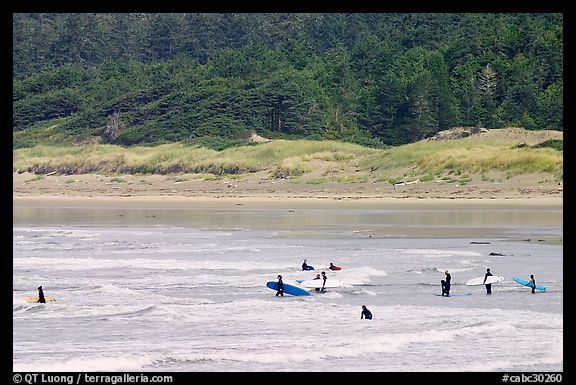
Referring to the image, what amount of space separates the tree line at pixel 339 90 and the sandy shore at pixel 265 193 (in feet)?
42.6

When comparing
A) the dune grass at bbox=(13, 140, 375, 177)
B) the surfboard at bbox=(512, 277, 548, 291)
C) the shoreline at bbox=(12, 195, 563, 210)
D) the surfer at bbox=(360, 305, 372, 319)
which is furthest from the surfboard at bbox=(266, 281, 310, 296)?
the dune grass at bbox=(13, 140, 375, 177)

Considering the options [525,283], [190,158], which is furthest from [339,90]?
[525,283]

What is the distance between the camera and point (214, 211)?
3425 cm

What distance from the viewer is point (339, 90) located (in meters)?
74.4

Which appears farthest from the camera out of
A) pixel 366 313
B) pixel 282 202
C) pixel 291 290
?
pixel 282 202

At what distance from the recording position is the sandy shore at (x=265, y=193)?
35562mm

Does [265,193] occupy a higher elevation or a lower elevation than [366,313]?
higher

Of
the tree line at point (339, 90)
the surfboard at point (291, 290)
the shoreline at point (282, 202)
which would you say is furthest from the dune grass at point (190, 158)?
the surfboard at point (291, 290)

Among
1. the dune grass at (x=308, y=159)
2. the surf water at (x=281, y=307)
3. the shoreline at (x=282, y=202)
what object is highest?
the dune grass at (x=308, y=159)

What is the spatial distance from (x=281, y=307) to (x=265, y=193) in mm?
26899

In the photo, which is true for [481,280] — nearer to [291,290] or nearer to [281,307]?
[291,290]

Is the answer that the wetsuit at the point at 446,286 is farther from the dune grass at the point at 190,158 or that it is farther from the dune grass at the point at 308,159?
the dune grass at the point at 190,158

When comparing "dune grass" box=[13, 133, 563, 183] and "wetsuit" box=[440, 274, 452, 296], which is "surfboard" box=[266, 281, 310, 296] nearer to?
"wetsuit" box=[440, 274, 452, 296]

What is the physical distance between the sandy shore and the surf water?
11724 mm
